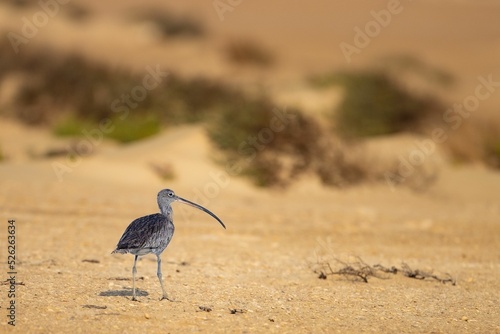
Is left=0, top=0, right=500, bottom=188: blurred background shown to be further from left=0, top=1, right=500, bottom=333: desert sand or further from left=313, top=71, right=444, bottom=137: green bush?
left=0, top=1, right=500, bottom=333: desert sand

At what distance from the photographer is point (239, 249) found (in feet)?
40.0

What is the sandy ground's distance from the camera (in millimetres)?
8102

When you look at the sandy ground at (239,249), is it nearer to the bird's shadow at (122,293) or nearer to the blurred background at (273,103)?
the bird's shadow at (122,293)

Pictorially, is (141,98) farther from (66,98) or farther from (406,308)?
(406,308)

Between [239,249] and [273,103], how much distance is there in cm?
1022

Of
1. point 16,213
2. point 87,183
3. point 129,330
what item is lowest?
point 129,330

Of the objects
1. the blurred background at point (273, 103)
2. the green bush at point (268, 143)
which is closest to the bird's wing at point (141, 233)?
the blurred background at point (273, 103)

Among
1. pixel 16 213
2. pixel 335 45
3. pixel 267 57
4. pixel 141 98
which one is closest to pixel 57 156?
pixel 16 213

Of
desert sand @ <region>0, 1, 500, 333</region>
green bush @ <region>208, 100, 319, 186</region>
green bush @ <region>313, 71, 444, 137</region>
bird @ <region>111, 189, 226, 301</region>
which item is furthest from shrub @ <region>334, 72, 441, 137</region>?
bird @ <region>111, 189, 226, 301</region>

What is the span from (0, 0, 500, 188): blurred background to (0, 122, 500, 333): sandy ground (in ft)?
2.57

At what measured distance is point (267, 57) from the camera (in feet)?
173

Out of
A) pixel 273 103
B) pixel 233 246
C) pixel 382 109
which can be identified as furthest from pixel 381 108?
pixel 233 246

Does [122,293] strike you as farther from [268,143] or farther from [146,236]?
[268,143]

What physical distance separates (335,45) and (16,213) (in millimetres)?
48073
